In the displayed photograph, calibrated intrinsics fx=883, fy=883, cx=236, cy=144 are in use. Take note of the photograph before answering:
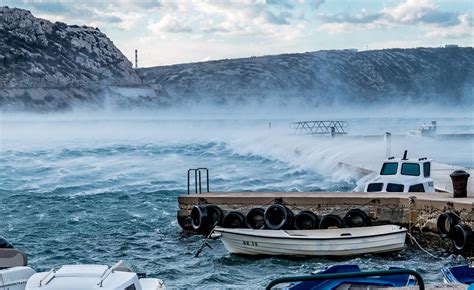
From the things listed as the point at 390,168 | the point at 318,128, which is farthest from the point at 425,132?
the point at 390,168

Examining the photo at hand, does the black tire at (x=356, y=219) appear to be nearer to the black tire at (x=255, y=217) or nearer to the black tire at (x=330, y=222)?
the black tire at (x=330, y=222)

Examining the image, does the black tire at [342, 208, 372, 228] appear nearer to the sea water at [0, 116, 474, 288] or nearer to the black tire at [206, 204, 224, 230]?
the sea water at [0, 116, 474, 288]

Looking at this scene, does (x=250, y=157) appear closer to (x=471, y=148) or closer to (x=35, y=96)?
(x=471, y=148)

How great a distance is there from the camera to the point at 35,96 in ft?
542

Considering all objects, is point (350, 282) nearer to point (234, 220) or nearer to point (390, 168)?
point (234, 220)

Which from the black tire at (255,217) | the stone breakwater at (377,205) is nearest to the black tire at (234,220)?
the black tire at (255,217)

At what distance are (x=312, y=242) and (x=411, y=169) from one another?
6886mm

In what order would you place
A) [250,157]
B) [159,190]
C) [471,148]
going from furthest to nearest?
[471,148]
[250,157]
[159,190]

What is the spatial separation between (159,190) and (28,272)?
27939 mm

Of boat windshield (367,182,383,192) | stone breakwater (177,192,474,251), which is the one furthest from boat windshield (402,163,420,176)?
stone breakwater (177,192,474,251)

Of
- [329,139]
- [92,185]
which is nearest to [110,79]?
[329,139]

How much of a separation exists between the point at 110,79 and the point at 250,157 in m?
135

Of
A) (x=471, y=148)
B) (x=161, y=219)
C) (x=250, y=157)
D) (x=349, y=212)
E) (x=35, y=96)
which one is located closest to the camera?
(x=349, y=212)

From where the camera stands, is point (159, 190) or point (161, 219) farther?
point (159, 190)
